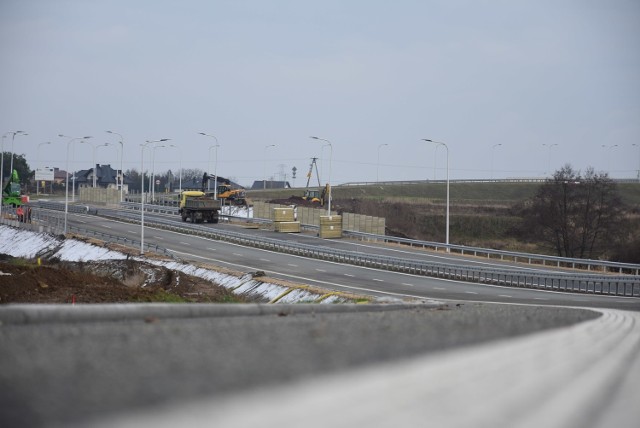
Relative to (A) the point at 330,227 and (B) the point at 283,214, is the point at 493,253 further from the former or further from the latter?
(B) the point at 283,214

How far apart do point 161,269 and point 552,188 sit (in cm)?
4690

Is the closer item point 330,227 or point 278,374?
point 278,374

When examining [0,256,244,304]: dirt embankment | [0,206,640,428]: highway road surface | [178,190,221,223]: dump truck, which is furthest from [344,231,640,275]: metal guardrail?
[0,206,640,428]: highway road surface

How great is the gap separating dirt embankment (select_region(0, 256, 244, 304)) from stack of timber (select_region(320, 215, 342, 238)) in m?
25.2

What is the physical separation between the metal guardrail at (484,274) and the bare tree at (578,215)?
2824 centimetres

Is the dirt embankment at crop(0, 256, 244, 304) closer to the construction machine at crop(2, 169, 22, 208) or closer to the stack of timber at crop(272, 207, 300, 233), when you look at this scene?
the stack of timber at crop(272, 207, 300, 233)

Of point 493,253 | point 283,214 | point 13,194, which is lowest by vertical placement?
point 493,253

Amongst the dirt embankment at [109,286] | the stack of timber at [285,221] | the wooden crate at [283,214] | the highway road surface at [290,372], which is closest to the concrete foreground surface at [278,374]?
the highway road surface at [290,372]

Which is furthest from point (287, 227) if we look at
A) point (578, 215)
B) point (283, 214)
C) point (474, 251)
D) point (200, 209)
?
point (578, 215)

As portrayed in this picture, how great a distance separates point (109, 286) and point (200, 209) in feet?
160

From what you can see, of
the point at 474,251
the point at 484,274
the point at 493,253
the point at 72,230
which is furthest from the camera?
the point at 72,230

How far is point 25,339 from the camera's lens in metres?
5.79

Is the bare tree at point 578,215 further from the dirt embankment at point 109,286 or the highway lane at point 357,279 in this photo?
the dirt embankment at point 109,286

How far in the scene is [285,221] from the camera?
246 feet
